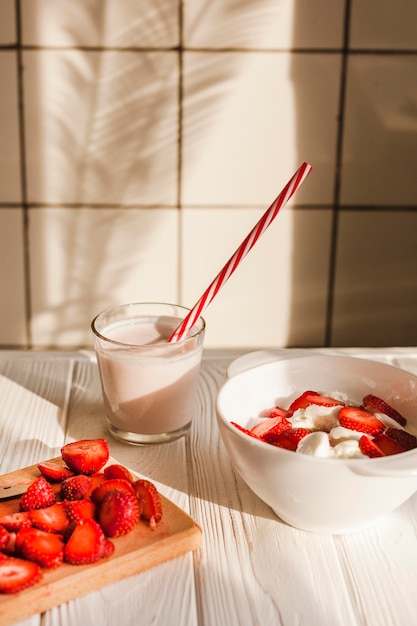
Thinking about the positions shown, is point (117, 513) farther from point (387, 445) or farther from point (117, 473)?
point (387, 445)

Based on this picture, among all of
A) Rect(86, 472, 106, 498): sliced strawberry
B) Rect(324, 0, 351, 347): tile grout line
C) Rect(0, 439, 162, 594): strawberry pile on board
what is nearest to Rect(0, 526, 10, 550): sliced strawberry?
Rect(0, 439, 162, 594): strawberry pile on board

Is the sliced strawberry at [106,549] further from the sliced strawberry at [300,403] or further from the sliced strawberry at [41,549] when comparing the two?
the sliced strawberry at [300,403]

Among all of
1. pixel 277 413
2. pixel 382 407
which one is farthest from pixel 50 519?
pixel 382 407

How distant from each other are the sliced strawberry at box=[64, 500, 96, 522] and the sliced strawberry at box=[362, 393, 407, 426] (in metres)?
0.33

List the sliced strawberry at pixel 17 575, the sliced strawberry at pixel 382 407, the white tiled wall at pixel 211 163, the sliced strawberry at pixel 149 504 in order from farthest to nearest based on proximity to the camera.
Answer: the white tiled wall at pixel 211 163 → the sliced strawberry at pixel 382 407 → the sliced strawberry at pixel 149 504 → the sliced strawberry at pixel 17 575

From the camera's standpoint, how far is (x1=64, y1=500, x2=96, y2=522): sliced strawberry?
76cm

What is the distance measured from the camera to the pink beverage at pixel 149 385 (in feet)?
3.20

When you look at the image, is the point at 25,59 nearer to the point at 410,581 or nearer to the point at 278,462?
the point at 278,462

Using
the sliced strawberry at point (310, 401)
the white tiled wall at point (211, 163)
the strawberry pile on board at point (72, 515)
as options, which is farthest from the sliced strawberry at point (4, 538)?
the white tiled wall at point (211, 163)

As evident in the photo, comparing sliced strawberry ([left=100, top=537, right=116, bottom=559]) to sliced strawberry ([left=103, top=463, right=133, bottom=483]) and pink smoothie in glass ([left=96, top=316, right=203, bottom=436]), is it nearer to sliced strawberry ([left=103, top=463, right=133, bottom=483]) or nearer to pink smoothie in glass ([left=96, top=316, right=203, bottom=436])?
sliced strawberry ([left=103, top=463, right=133, bottom=483])

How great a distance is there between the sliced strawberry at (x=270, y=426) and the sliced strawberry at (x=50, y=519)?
221 mm

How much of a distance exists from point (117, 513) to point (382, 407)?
33 centimetres

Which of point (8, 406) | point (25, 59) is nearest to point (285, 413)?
point (8, 406)

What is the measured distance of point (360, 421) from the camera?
0.85 metres
